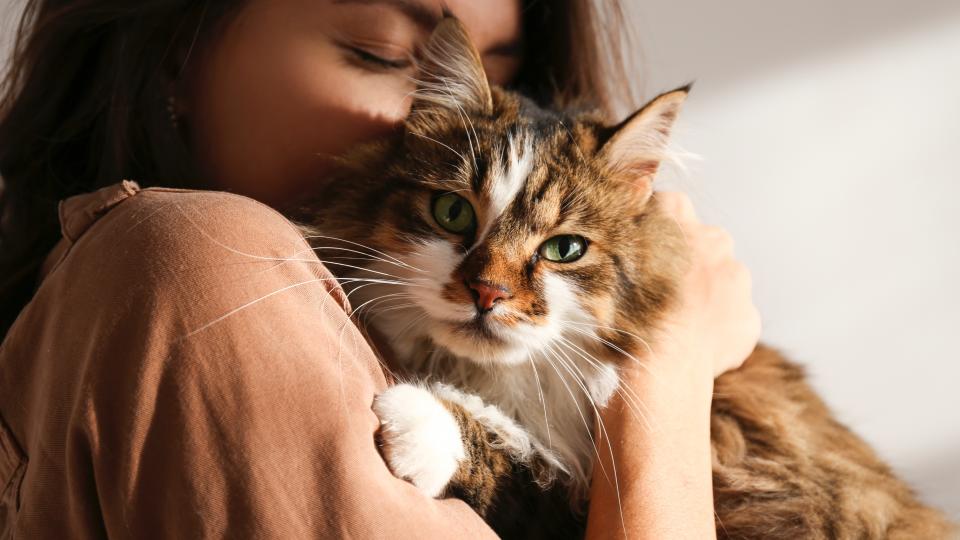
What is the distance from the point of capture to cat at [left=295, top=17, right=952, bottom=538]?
1.13m

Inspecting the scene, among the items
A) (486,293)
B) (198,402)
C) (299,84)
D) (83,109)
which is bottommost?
(198,402)

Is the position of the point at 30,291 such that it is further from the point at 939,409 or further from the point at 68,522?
the point at 939,409

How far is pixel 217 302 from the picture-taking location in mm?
829

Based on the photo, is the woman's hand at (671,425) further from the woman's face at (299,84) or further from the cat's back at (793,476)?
the woman's face at (299,84)

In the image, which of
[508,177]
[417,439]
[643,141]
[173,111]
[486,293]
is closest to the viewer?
[417,439]

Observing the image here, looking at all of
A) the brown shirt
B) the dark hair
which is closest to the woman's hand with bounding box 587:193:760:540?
the brown shirt

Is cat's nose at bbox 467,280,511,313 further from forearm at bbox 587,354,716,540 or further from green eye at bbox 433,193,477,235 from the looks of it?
forearm at bbox 587,354,716,540

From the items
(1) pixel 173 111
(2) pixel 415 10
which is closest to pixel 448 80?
(2) pixel 415 10

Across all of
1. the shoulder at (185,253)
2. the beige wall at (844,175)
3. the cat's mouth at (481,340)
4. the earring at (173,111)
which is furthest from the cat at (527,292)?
the beige wall at (844,175)

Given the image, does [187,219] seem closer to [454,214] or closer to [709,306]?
[454,214]

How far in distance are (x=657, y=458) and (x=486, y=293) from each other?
362 millimetres

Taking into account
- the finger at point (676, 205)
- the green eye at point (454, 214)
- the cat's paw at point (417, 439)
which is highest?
the finger at point (676, 205)

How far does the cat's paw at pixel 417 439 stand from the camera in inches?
36.9

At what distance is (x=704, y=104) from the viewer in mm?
2346
